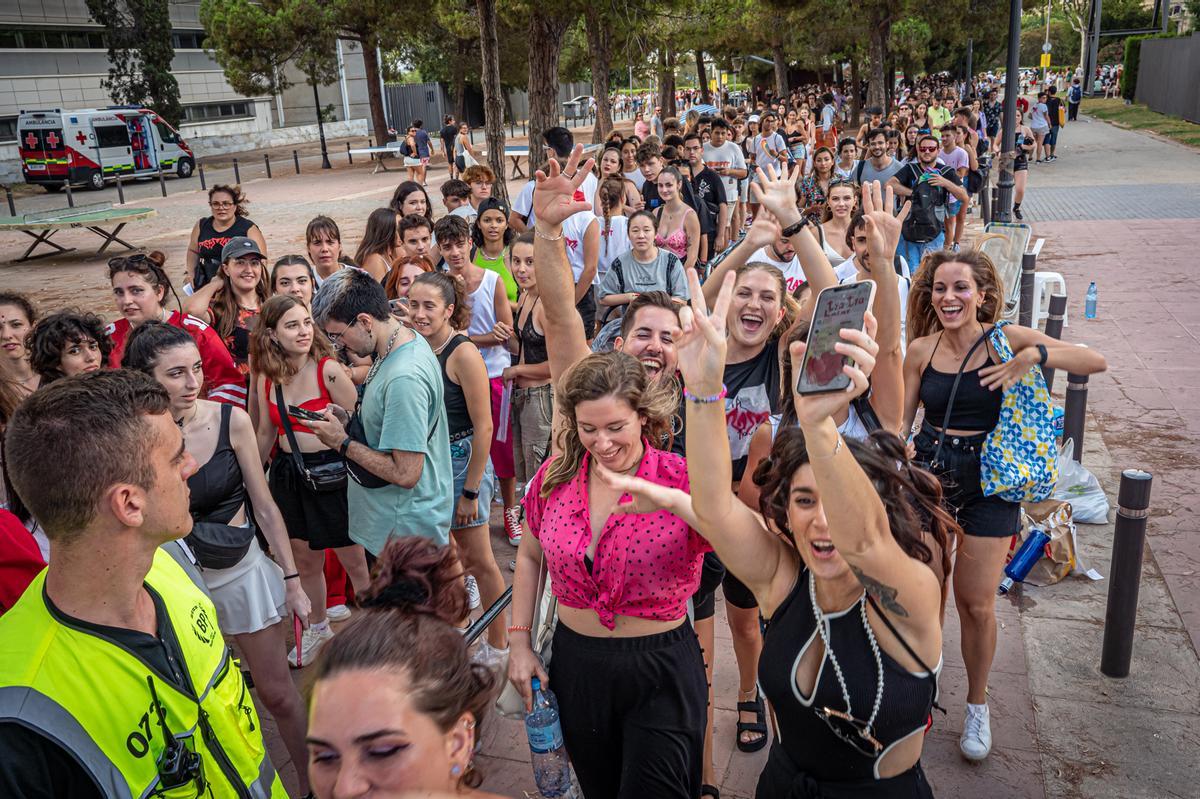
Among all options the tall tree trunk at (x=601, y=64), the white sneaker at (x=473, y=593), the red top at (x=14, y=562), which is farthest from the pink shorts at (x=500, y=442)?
the tall tree trunk at (x=601, y=64)

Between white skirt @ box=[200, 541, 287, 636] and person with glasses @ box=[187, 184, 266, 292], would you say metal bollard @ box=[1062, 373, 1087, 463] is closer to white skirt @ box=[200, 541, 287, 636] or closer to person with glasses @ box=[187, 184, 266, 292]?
white skirt @ box=[200, 541, 287, 636]

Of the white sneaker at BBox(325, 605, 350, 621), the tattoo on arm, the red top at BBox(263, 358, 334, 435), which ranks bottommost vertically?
the white sneaker at BBox(325, 605, 350, 621)

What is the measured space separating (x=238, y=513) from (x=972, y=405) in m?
3.14

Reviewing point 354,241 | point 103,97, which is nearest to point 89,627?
point 354,241

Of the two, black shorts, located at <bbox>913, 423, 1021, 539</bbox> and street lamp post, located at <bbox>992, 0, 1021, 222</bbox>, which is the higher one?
street lamp post, located at <bbox>992, 0, 1021, 222</bbox>

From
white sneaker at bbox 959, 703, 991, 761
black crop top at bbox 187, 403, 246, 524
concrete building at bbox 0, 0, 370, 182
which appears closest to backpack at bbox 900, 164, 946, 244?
white sneaker at bbox 959, 703, 991, 761

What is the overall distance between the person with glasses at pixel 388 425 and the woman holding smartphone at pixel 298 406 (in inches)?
13.2

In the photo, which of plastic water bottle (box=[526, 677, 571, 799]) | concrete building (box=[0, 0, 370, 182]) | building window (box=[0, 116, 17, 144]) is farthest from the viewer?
concrete building (box=[0, 0, 370, 182])

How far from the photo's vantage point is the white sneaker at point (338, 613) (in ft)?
17.9

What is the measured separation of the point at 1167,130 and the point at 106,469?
39.8 metres

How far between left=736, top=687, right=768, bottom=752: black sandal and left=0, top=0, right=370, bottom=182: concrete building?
3870 cm

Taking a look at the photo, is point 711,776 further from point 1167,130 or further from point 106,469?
point 1167,130

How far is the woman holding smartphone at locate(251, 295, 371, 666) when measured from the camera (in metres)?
4.44

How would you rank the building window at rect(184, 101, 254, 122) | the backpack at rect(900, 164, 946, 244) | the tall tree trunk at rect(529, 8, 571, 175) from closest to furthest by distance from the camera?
the backpack at rect(900, 164, 946, 244), the tall tree trunk at rect(529, 8, 571, 175), the building window at rect(184, 101, 254, 122)
